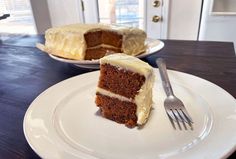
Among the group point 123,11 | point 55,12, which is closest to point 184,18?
point 123,11

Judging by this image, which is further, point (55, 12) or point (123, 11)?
point (55, 12)

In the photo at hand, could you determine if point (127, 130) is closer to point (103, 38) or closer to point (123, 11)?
point (103, 38)

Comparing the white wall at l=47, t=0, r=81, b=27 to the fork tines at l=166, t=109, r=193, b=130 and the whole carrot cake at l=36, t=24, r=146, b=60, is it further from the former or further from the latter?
the fork tines at l=166, t=109, r=193, b=130

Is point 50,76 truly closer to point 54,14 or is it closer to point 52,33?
point 52,33

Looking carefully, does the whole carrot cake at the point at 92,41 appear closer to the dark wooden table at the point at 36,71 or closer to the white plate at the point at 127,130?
the dark wooden table at the point at 36,71

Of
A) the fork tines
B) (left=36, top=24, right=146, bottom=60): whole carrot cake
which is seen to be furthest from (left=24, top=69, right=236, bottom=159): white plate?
(left=36, top=24, right=146, bottom=60): whole carrot cake

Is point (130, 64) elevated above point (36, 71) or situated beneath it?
elevated above
